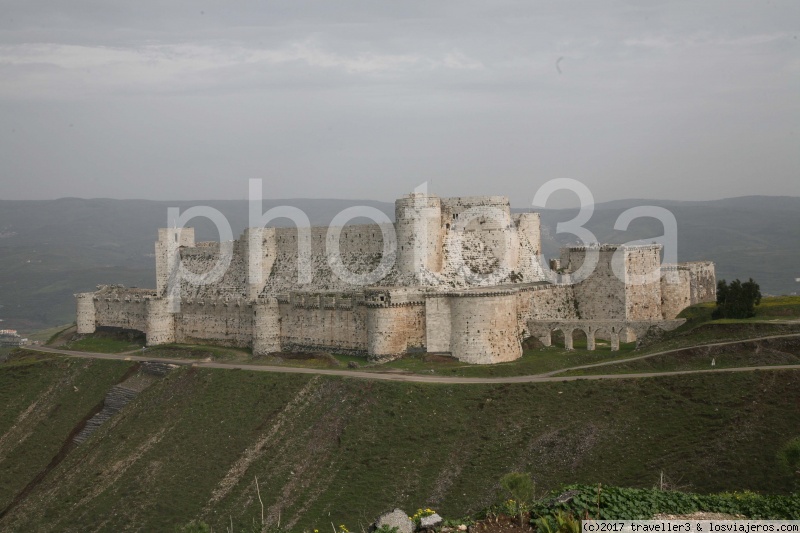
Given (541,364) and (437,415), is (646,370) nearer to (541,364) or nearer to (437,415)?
(541,364)

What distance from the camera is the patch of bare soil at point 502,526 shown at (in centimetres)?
2052

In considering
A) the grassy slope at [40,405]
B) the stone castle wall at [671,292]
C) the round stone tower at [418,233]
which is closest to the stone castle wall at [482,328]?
the round stone tower at [418,233]

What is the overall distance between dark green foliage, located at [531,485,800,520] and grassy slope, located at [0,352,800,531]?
27.7ft

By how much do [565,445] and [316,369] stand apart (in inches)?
739

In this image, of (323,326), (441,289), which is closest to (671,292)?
(441,289)

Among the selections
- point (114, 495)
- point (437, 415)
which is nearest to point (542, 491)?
point (437, 415)

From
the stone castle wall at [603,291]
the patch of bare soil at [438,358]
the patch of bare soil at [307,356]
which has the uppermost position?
the stone castle wall at [603,291]

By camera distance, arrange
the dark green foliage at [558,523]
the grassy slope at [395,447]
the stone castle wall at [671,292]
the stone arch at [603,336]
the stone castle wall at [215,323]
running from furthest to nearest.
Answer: the stone castle wall at [215,323]
the stone castle wall at [671,292]
the stone arch at [603,336]
the grassy slope at [395,447]
the dark green foliage at [558,523]

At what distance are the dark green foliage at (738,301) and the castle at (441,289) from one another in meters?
3.07

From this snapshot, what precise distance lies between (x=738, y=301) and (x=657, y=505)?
28.5 m

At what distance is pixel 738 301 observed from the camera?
47938 mm

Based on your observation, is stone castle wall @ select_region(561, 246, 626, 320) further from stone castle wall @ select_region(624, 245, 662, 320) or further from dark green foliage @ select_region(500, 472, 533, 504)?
dark green foliage @ select_region(500, 472, 533, 504)

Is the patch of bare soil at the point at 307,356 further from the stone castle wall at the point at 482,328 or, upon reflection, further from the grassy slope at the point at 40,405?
the grassy slope at the point at 40,405

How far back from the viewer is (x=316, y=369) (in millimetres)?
52031
